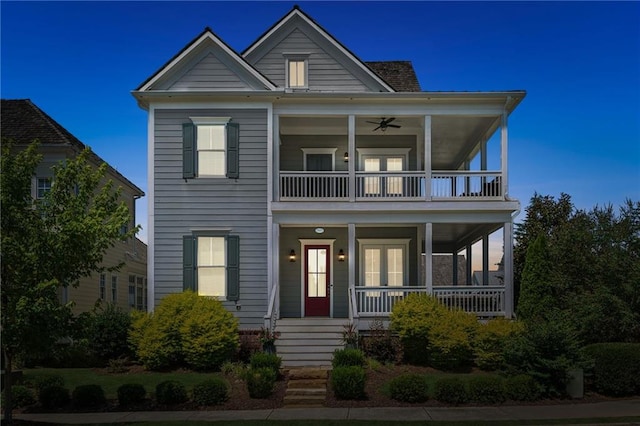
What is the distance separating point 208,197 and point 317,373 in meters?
6.43

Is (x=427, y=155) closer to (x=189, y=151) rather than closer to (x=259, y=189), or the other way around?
(x=259, y=189)

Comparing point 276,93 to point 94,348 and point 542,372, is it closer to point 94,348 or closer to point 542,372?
point 94,348

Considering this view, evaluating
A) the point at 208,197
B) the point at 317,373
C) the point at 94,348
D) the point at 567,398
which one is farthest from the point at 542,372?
the point at 94,348

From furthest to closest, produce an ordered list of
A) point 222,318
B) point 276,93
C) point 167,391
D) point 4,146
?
1. point 276,93
2. point 222,318
3. point 167,391
4. point 4,146

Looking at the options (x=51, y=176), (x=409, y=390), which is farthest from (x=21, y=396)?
(x=409, y=390)

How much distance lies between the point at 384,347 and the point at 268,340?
3.00 meters

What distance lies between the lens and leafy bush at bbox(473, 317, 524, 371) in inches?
615

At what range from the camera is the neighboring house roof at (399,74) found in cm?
2216

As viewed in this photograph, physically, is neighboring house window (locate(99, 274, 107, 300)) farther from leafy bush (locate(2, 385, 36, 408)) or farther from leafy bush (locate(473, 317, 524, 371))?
leafy bush (locate(473, 317, 524, 371))

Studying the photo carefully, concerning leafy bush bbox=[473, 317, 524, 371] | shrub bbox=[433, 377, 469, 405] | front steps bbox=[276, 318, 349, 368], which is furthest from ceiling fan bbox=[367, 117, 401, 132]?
shrub bbox=[433, 377, 469, 405]

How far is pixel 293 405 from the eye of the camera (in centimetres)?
1311

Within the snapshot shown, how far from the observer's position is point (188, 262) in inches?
717

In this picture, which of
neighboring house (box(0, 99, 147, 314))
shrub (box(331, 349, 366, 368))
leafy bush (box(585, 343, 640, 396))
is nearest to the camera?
leafy bush (box(585, 343, 640, 396))

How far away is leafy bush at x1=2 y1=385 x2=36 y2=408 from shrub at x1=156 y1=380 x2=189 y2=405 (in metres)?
2.62
